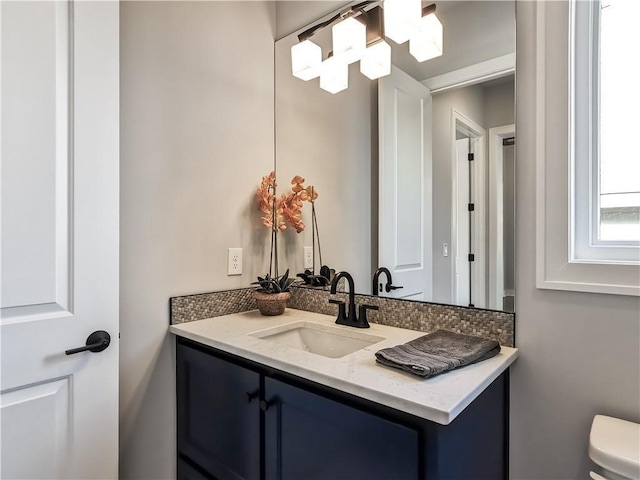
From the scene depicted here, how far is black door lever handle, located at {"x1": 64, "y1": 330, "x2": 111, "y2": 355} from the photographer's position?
3.54 ft

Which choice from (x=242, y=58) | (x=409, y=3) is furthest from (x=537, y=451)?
(x=242, y=58)

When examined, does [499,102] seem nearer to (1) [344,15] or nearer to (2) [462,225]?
(2) [462,225]

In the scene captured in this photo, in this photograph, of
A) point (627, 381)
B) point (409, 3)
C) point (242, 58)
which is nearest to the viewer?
point (627, 381)

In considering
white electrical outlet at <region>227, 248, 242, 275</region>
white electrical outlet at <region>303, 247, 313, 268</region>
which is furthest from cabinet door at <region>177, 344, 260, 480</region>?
white electrical outlet at <region>303, 247, 313, 268</region>

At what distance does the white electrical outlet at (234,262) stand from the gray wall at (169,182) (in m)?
0.03

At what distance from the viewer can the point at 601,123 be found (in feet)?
3.37

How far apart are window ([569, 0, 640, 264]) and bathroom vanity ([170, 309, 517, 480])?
1.49 ft

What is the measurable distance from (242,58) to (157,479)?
1822 millimetres

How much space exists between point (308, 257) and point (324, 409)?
926 mm

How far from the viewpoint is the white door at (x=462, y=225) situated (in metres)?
1.25

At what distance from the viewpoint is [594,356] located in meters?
0.96

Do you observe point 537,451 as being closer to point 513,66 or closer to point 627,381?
point 627,381

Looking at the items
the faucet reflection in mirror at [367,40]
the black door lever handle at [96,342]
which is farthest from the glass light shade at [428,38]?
the black door lever handle at [96,342]

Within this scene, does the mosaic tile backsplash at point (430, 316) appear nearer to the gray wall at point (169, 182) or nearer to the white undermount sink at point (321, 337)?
the white undermount sink at point (321, 337)
